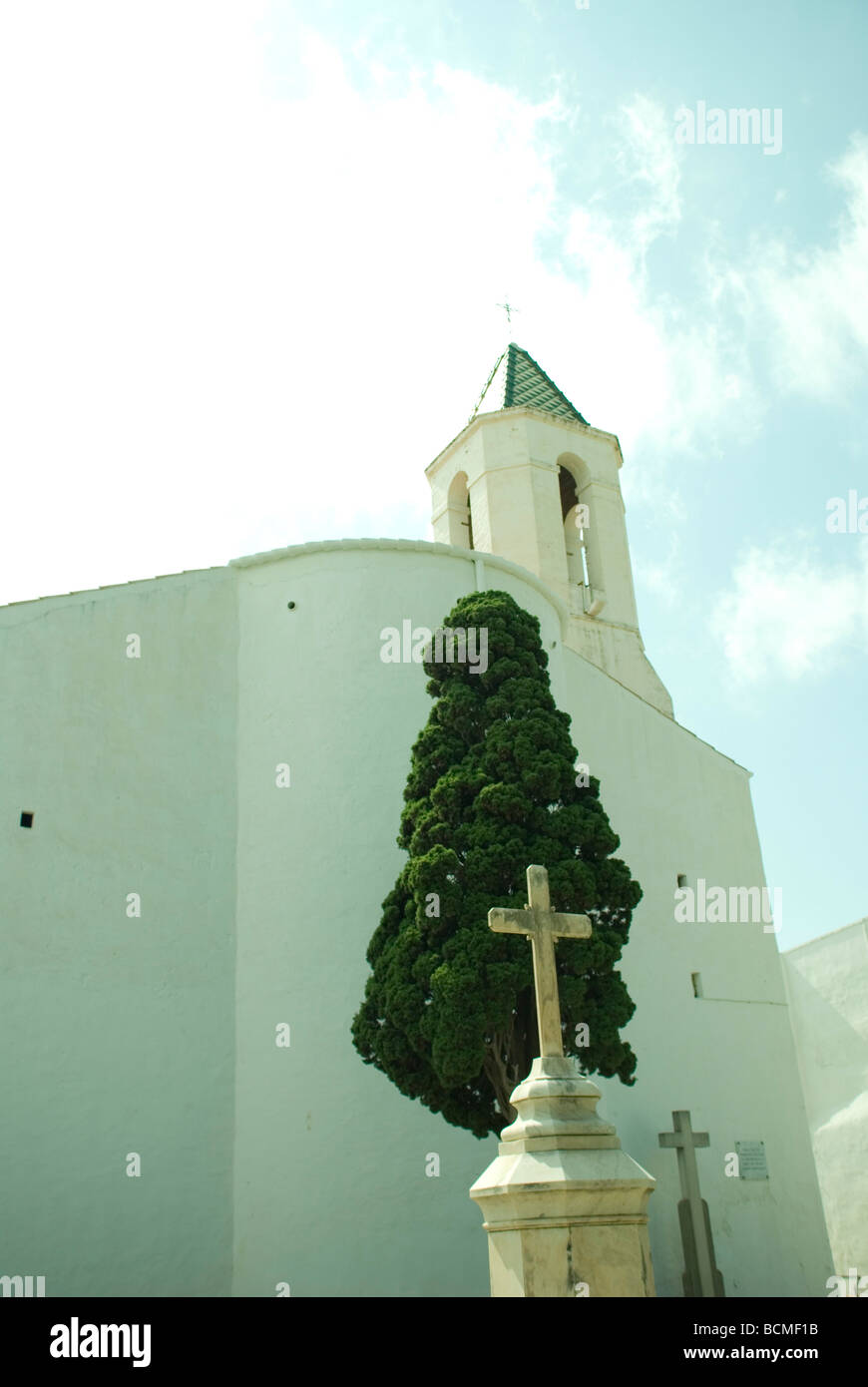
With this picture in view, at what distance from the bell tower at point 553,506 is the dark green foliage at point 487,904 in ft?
29.2

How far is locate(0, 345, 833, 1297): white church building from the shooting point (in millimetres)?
11125

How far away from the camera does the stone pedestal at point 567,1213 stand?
583 centimetres

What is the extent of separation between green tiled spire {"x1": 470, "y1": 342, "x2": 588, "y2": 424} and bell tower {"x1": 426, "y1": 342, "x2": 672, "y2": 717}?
4 cm

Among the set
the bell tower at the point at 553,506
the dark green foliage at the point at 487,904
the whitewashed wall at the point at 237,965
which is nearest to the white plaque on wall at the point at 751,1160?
the whitewashed wall at the point at 237,965

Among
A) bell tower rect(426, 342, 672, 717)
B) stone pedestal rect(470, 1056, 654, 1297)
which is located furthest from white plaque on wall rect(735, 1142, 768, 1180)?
stone pedestal rect(470, 1056, 654, 1297)

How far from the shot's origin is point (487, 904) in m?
9.89

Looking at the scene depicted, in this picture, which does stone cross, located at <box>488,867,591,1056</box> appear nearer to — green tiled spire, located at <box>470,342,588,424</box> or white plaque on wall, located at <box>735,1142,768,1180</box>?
white plaque on wall, located at <box>735,1142,768,1180</box>

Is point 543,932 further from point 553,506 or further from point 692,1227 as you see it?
point 553,506

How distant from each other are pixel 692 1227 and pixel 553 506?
12649 mm

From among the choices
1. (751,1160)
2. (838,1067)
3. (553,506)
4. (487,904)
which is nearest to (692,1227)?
(751,1160)

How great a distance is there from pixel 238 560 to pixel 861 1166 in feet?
53.3

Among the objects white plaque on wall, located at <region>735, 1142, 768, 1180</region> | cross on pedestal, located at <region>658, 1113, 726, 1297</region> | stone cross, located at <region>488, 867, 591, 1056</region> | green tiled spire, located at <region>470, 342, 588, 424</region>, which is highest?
green tiled spire, located at <region>470, 342, 588, 424</region>
